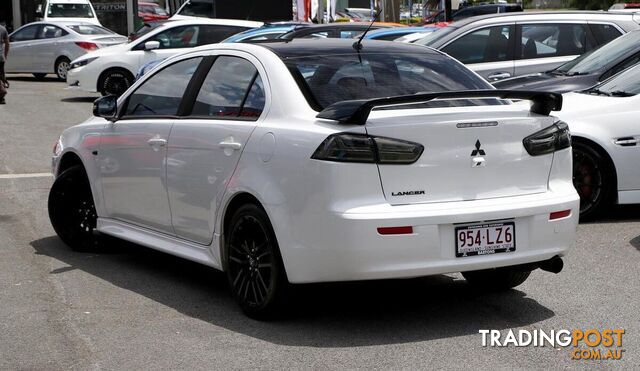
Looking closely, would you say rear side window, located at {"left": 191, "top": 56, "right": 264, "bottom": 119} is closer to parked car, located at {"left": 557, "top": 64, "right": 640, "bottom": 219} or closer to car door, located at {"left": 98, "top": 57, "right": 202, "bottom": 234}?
car door, located at {"left": 98, "top": 57, "right": 202, "bottom": 234}

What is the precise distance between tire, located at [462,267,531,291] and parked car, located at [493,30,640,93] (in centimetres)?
385

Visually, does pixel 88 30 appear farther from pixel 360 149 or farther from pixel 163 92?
pixel 360 149

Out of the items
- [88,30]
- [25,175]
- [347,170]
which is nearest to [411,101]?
[347,170]

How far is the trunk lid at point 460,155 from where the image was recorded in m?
5.87

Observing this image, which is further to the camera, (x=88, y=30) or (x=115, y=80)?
(x=88, y=30)

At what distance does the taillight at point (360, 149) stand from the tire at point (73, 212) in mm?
3275

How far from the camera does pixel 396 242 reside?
5.78 metres

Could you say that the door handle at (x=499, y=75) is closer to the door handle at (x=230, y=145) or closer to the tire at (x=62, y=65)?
the door handle at (x=230, y=145)

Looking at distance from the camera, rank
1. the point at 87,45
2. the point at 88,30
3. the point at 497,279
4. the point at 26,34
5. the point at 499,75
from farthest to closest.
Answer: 1. the point at 88,30
2. the point at 26,34
3. the point at 87,45
4. the point at 499,75
5. the point at 497,279

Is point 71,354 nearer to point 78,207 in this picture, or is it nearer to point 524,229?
point 524,229

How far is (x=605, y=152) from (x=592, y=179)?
25cm

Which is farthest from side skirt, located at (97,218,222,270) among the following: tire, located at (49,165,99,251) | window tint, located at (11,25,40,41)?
window tint, located at (11,25,40,41)

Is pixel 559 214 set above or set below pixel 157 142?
below

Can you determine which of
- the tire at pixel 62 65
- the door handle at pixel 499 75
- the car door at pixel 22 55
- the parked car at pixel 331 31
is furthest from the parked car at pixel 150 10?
the door handle at pixel 499 75
